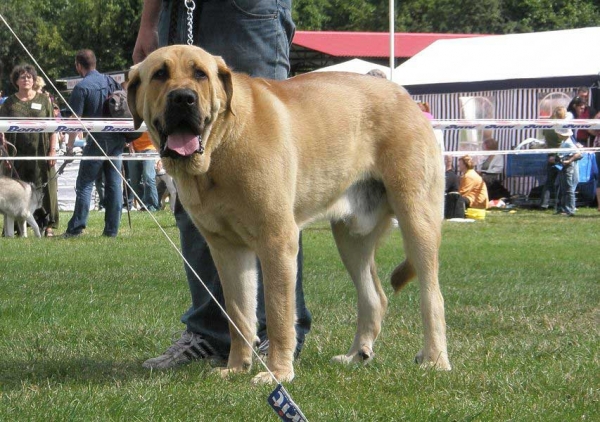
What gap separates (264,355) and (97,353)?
84 centimetres

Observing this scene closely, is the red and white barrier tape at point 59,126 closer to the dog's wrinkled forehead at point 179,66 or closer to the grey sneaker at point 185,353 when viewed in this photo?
the grey sneaker at point 185,353

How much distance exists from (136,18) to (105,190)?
1439 inches

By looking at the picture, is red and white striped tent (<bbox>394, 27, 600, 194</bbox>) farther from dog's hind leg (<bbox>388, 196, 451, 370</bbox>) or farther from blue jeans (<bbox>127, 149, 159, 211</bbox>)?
dog's hind leg (<bbox>388, 196, 451, 370</bbox>)

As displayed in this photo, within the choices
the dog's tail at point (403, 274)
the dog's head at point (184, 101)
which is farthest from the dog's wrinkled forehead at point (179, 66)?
the dog's tail at point (403, 274)

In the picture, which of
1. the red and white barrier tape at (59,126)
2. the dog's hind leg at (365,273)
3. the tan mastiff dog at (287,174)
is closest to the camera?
the tan mastiff dog at (287,174)

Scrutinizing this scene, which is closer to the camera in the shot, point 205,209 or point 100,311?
point 205,209

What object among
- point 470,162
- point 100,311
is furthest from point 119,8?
point 100,311

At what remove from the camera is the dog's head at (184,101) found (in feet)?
12.6

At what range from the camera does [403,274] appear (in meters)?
4.98

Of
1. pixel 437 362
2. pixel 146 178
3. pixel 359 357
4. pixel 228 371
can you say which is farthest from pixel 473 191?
pixel 228 371

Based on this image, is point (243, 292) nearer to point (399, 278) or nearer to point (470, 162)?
point (399, 278)

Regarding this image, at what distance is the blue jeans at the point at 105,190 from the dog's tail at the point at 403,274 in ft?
24.0

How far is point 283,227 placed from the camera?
4.08 meters

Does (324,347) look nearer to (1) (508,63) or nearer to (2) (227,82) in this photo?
(2) (227,82)
